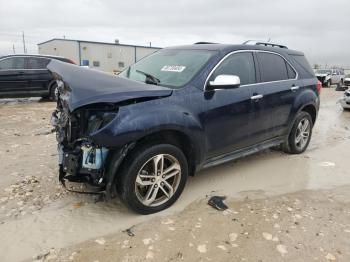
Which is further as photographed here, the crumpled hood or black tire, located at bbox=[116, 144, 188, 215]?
black tire, located at bbox=[116, 144, 188, 215]

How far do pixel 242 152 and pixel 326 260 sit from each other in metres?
1.78

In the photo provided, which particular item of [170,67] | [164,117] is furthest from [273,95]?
[164,117]

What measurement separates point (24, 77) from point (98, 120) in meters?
9.04

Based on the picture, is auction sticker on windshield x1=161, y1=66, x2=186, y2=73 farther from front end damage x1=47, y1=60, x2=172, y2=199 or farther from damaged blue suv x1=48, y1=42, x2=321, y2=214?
front end damage x1=47, y1=60, x2=172, y2=199

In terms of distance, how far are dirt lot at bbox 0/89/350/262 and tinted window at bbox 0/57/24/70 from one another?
22.3 ft

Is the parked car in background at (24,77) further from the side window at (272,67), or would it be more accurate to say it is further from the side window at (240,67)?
the side window at (240,67)

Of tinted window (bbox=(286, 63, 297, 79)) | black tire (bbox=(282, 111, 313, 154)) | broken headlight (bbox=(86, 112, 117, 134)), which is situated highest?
tinted window (bbox=(286, 63, 297, 79))

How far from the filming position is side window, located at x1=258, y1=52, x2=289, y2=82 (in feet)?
15.0

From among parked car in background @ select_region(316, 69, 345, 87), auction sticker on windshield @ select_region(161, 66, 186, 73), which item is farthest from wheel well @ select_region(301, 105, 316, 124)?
parked car in background @ select_region(316, 69, 345, 87)

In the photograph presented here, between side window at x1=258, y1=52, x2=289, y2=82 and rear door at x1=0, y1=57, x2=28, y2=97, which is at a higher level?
side window at x1=258, y1=52, x2=289, y2=82

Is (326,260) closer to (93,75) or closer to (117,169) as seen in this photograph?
(117,169)

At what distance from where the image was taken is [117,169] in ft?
9.98

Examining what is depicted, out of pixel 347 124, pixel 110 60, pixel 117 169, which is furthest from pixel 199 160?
pixel 110 60

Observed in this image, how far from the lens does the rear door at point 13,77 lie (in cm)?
1059
